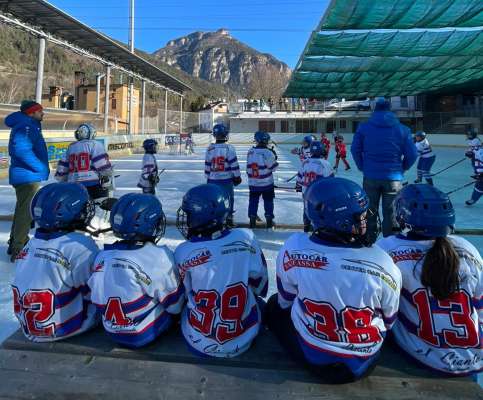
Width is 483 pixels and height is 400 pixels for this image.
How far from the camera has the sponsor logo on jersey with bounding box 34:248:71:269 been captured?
1.96 meters

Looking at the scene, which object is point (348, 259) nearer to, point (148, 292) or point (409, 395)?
point (409, 395)

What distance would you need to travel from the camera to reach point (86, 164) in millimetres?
4551

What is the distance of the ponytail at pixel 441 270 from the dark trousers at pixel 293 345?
0.41 m

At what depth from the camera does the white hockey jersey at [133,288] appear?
183cm

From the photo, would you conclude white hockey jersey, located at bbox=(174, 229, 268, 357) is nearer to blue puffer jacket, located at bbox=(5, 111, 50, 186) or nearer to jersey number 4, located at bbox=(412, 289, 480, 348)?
jersey number 4, located at bbox=(412, 289, 480, 348)

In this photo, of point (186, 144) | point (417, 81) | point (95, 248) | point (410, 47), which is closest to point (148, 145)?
point (95, 248)

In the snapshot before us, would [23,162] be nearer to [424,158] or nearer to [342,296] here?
[342,296]

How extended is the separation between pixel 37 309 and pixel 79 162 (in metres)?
2.87

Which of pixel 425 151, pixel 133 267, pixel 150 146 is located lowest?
pixel 133 267

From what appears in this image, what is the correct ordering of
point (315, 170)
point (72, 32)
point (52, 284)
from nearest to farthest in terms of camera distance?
1. point (52, 284)
2. point (315, 170)
3. point (72, 32)

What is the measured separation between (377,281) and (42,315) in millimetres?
1506

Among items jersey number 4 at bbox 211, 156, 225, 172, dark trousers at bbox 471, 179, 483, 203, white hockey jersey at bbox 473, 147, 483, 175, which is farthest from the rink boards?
white hockey jersey at bbox 473, 147, 483, 175

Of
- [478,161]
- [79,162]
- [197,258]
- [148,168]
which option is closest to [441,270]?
[197,258]

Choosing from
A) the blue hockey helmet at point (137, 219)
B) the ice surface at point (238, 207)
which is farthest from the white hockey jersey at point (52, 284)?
the ice surface at point (238, 207)
